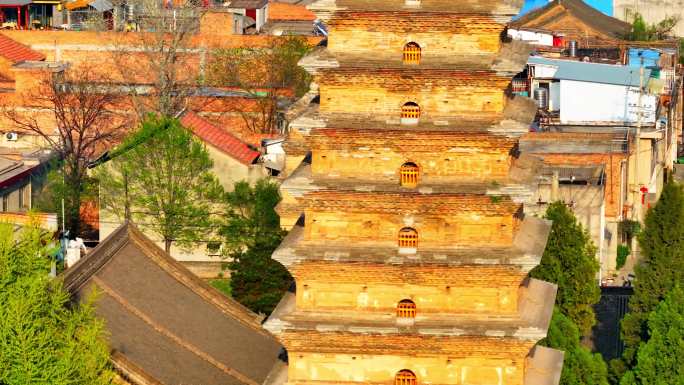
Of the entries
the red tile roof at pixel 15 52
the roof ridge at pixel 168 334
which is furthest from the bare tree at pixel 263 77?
the roof ridge at pixel 168 334

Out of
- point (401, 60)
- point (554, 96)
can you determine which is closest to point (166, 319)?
point (401, 60)

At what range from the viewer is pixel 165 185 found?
282 ft

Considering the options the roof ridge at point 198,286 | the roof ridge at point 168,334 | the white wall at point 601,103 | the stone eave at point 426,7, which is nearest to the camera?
the stone eave at point 426,7

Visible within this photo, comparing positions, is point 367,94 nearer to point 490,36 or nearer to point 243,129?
point 490,36

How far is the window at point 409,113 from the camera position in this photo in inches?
2213

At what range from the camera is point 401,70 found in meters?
56.1

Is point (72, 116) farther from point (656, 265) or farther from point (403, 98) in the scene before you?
point (403, 98)

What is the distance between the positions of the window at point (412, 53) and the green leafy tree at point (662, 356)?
15.2m

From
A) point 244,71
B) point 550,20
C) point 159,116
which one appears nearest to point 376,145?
point 159,116

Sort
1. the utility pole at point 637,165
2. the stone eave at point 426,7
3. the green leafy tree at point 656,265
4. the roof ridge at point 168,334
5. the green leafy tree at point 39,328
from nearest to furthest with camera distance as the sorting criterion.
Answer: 1. the green leafy tree at point 39,328
2. the stone eave at point 426,7
3. the roof ridge at point 168,334
4. the green leafy tree at point 656,265
5. the utility pole at point 637,165

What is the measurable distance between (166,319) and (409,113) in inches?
495

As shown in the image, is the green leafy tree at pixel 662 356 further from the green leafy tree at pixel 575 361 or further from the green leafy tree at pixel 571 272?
the green leafy tree at pixel 571 272

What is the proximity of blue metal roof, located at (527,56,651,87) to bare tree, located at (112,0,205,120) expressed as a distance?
16264mm

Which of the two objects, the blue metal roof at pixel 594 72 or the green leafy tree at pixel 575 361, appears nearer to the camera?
the green leafy tree at pixel 575 361
